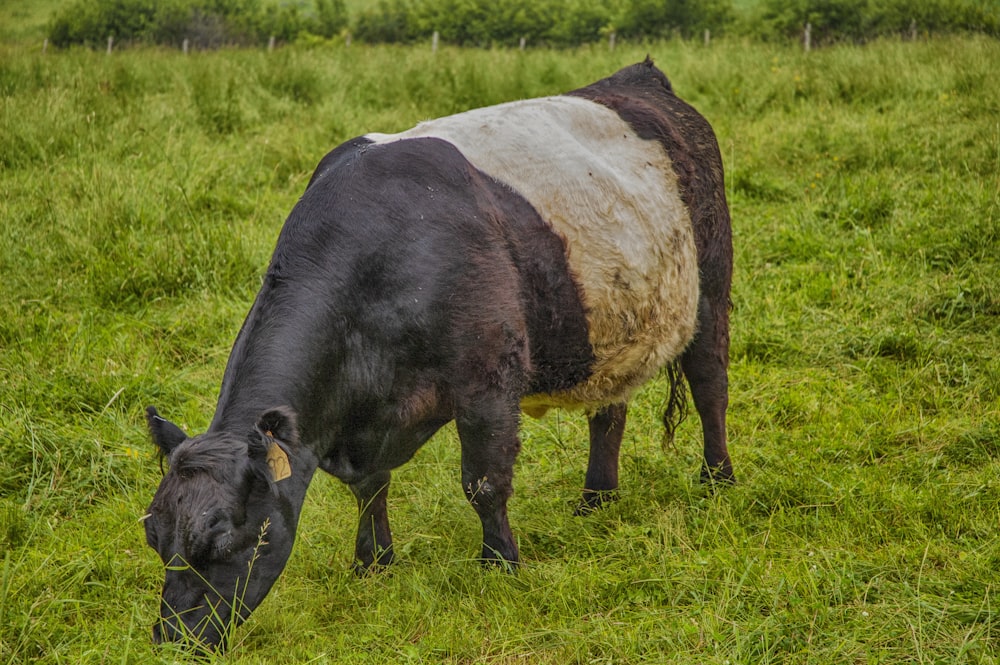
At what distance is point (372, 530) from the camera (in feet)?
13.6

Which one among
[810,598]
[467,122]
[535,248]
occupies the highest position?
[467,122]

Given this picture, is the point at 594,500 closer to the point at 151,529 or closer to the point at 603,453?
the point at 603,453

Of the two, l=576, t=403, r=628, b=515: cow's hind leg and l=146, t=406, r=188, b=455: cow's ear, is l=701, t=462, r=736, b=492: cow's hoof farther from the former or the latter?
l=146, t=406, r=188, b=455: cow's ear

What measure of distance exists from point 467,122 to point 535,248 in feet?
2.25

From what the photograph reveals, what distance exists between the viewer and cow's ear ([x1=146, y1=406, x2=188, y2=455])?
3166 mm

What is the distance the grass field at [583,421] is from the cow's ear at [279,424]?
764 millimetres

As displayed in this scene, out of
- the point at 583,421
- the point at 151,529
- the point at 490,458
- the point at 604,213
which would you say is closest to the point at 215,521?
the point at 151,529

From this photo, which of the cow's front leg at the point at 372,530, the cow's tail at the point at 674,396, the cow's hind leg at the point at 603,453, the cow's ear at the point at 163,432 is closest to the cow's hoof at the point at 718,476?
the cow's tail at the point at 674,396

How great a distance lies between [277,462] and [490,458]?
995mm

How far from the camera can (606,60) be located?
13.4 meters

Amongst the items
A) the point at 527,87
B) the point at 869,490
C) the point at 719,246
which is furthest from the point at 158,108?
the point at 869,490

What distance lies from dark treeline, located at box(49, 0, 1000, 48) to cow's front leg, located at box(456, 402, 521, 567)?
13073mm

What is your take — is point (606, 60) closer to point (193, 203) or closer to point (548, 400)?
point (193, 203)

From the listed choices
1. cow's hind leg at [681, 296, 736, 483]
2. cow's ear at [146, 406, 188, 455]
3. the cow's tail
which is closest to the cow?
cow's ear at [146, 406, 188, 455]
